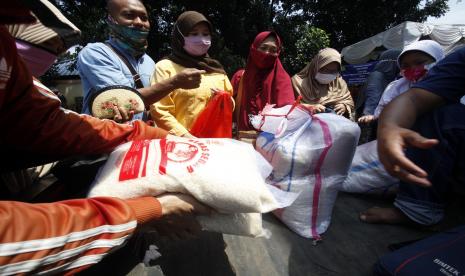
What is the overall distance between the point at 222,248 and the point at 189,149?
626 mm

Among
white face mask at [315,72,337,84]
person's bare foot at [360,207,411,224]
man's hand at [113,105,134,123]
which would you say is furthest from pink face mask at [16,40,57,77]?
white face mask at [315,72,337,84]

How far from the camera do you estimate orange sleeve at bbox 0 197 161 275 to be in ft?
1.96

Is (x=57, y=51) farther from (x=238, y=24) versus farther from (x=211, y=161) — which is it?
(x=238, y=24)

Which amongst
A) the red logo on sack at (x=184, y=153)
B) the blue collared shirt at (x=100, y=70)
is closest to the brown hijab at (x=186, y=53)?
the blue collared shirt at (x=100, y=70)

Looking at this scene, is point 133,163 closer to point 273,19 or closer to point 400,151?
point 400,151

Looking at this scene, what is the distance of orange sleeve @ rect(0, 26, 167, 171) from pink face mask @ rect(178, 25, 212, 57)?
3.61 ft

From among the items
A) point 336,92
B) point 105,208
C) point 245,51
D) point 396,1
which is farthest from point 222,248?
point 396,1

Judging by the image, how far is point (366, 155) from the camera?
6.63ft

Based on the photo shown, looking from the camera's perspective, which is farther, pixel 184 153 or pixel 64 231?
pixel 184 153

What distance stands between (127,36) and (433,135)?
6.41 ft

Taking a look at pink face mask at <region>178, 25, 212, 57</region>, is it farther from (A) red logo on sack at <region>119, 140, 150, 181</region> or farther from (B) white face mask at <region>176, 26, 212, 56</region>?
(A) red logo on sack at <region>119, 140, 150, 181</region>

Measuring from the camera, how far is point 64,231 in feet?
2.18

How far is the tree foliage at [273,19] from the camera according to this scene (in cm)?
689

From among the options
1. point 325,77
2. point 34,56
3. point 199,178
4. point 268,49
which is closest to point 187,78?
point 34,56
